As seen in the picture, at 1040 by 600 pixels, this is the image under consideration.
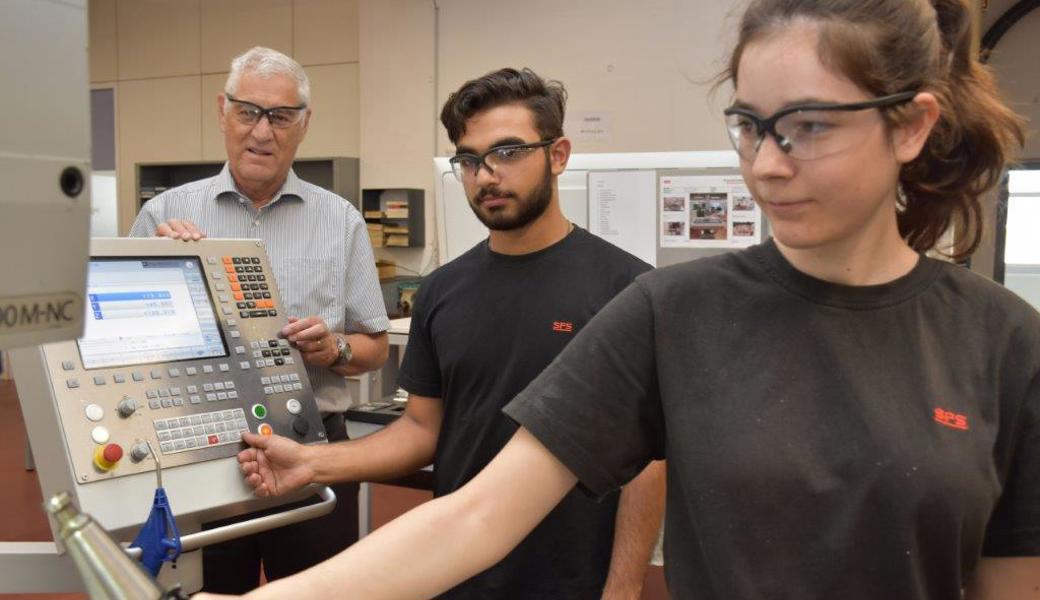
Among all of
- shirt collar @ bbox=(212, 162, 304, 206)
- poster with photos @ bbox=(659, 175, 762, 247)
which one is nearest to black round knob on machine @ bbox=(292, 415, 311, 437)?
shirt collar @ bbox=(212, 162, 304, 206)

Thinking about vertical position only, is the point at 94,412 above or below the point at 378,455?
above

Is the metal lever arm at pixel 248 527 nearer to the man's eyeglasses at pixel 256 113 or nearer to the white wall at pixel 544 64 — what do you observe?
the man's eyeglasses at pixel 256 113

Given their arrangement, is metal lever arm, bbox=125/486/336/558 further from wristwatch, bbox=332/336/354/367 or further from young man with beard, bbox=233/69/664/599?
wristwatch, bbox=332/336/354/367

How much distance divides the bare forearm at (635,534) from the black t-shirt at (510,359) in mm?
37

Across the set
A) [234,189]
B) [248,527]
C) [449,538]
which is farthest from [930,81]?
[234,189]

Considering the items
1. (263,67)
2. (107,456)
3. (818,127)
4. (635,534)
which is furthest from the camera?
(263,67)

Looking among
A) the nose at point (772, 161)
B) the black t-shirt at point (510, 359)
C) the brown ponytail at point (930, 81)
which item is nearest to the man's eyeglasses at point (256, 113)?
the black t-shirt at point (510, 359)

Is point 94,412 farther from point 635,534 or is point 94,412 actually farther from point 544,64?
point 544,64

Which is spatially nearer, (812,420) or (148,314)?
(812,420)

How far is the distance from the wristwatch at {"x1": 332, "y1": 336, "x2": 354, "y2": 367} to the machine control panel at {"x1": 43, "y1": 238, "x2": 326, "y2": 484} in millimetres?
314

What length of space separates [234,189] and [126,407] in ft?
2.84

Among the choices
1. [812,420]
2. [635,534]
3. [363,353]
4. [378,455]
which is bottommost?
Result: [635,534]

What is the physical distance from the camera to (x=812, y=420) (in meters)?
0.87

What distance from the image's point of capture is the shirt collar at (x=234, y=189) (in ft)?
6.58
